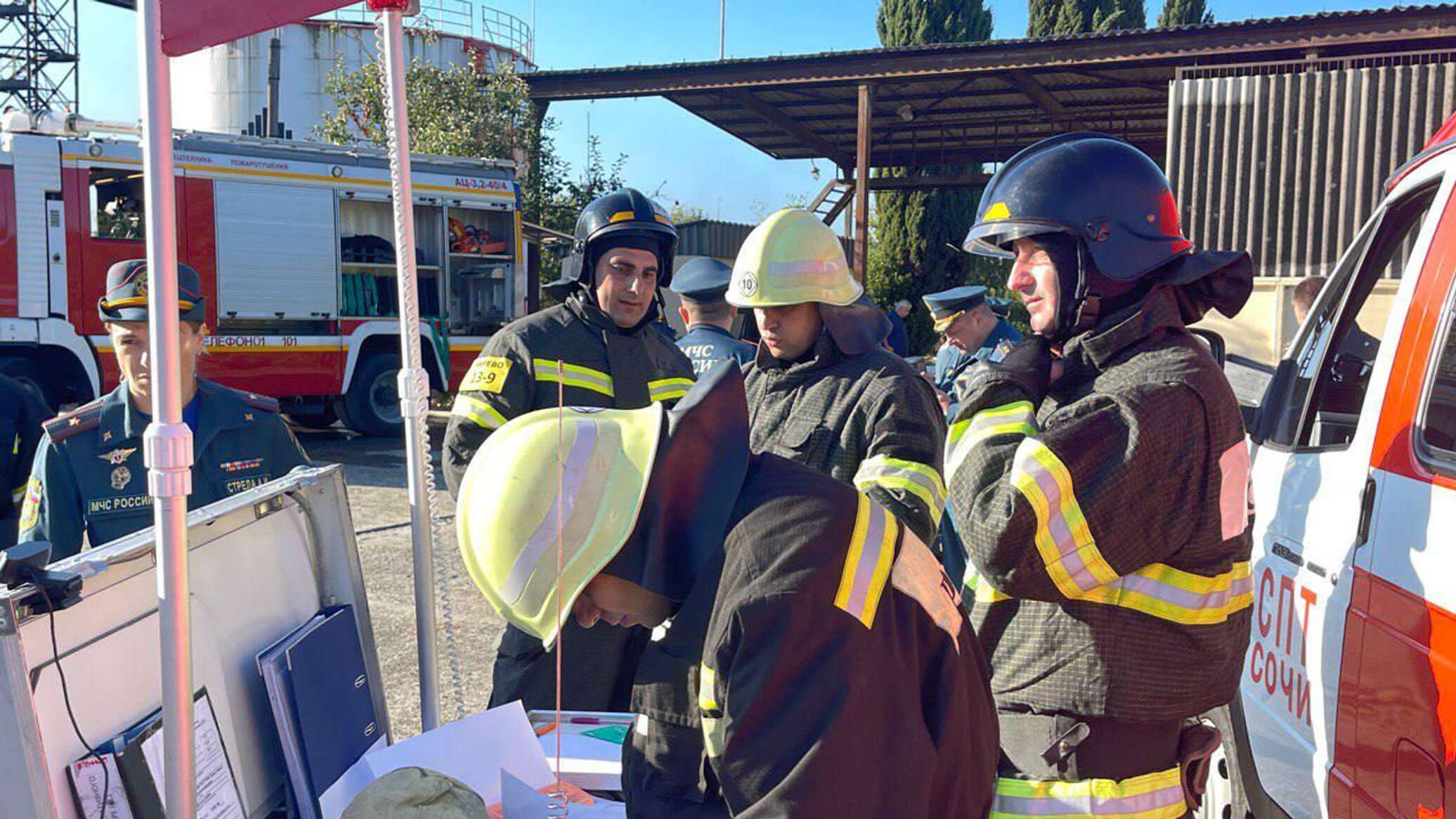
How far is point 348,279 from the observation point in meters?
13.4

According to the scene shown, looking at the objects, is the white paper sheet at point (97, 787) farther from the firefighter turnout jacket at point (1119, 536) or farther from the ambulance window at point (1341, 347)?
the ambulance window at point (1341, 347)

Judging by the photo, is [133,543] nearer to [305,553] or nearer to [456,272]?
[305,553]

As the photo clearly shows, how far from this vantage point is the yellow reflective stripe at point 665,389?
3393 millimetres

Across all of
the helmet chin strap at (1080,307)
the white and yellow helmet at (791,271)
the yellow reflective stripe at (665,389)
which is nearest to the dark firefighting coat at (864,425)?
the white and yellow helmet at (791,271)

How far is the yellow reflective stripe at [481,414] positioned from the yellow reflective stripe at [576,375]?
0.18m

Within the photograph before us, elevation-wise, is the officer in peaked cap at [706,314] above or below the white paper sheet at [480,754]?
above

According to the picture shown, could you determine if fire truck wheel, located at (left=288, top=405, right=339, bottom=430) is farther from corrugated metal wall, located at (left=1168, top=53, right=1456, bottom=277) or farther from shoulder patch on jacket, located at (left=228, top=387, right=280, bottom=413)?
shoulder patch on jacket, located at (left=228, top=387, right=280, bottom=413)

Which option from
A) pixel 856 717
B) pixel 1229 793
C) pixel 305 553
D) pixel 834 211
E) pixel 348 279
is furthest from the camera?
pixel 834 211

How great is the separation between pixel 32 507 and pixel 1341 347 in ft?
11.2

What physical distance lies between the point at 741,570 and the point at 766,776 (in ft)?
0.72

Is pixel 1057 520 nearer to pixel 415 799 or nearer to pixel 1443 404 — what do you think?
pixel 1443 404

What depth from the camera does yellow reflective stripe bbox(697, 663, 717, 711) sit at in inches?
49.5

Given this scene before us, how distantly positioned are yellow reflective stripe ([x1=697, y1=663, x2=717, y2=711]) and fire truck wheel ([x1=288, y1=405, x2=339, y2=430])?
12847mm

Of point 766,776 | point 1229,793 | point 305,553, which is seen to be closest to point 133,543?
point 305,553
